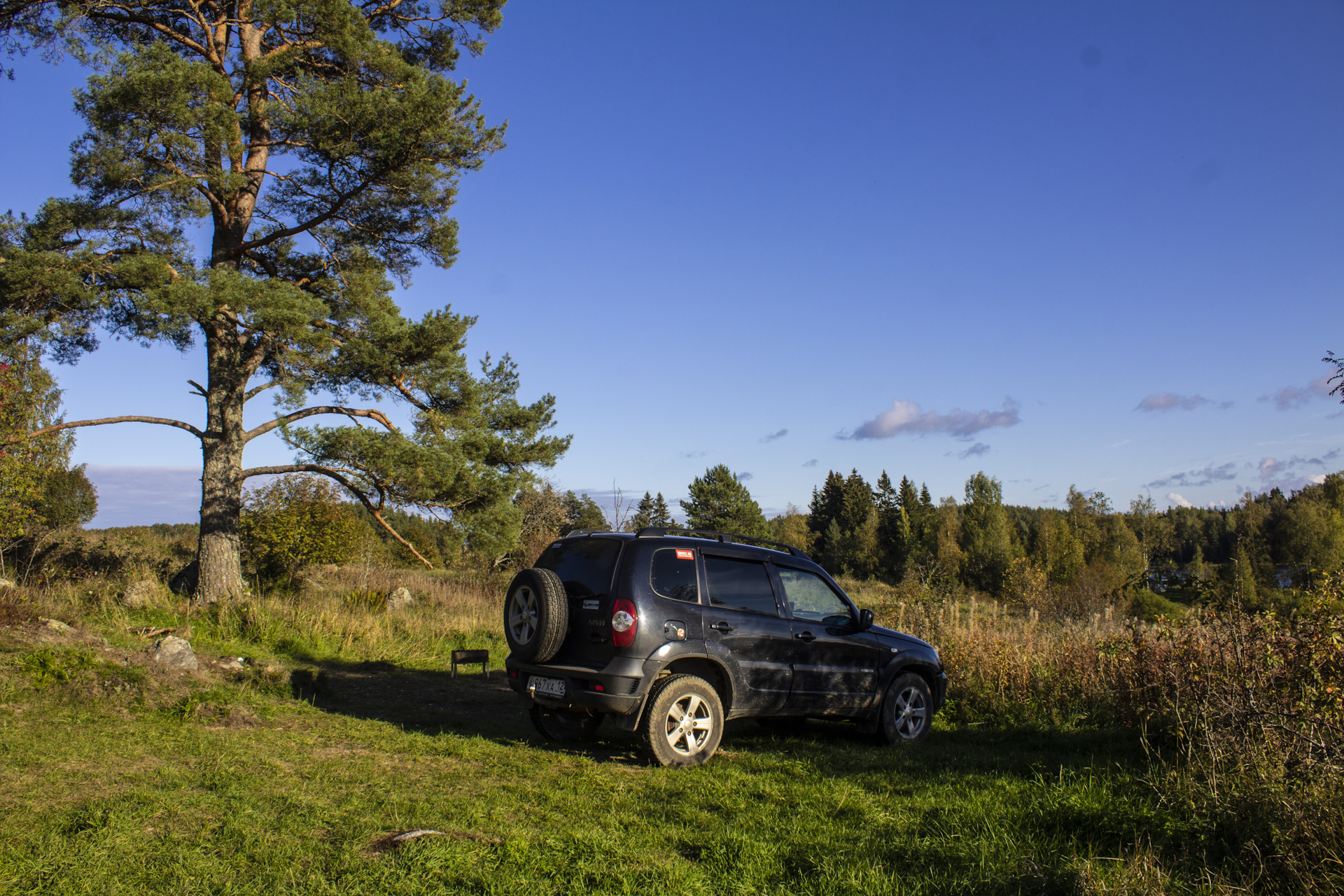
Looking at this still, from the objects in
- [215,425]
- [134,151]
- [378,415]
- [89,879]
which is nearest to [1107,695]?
[89,879]

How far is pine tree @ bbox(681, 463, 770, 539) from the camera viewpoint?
161 feet

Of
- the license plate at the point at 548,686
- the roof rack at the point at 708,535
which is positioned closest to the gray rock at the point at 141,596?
the license plate at the point at 548,686

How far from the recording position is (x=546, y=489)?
1369 inches

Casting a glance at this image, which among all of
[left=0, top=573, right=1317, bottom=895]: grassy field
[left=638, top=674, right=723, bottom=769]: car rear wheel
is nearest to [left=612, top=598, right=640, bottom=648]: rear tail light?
[left=638, top=674, right=723, bottom=769]: car rear wheel

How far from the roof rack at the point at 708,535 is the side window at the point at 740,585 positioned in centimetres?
22

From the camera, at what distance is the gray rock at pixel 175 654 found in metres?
8.77

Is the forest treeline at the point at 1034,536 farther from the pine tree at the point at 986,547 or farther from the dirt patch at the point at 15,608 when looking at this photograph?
the dirt patch at the point at 15,608

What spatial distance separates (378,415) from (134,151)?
19.9 ft

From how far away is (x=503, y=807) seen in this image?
4.70 metres

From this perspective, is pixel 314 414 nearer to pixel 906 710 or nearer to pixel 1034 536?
pixel 906 710

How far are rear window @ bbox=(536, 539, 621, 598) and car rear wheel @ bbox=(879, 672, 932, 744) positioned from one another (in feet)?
10.1

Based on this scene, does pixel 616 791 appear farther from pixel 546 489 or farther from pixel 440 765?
pixel 546 489

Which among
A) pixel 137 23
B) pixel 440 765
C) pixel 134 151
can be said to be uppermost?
pixel 137 23

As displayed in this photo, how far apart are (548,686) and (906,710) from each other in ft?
11.8
